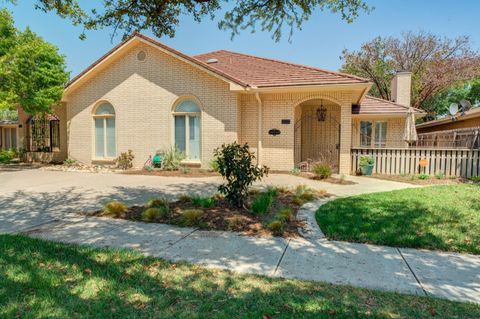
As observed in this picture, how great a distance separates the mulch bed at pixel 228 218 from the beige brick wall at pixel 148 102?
674 centimetres

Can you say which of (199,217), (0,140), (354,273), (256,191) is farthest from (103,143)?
(0,140)

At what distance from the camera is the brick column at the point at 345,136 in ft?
40.3

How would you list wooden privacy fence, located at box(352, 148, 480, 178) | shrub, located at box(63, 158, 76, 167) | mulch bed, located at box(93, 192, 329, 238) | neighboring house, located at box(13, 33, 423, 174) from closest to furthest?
mulch bed, located at box(93, 192, 329, 238) < wooden privacy fence, located at box(352, 148, 480, 178) < neighboring house, located at box(13, 33, 423, 174) < shrub, located at box(63, 158, 76, 167)

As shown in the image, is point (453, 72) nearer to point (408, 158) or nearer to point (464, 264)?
point (408, 158)

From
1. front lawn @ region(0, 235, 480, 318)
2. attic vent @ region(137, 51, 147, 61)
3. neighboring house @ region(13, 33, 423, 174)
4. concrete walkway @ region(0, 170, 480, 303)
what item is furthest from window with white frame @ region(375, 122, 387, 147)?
front lawn @ region(0, 235, 480, 318)

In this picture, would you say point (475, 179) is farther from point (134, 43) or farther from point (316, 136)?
point (134, 43)

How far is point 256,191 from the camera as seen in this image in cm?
809

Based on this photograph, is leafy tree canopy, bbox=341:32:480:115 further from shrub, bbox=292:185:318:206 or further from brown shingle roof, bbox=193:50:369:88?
shrub, bbox=292:185:318:206

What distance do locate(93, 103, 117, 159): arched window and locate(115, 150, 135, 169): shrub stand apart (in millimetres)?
930

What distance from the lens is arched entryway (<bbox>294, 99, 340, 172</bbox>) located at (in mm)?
14531

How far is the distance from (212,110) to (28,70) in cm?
831

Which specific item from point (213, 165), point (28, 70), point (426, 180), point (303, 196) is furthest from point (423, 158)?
point (28, 70)

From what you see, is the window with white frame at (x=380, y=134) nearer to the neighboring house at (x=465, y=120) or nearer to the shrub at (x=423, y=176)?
the neighboring house at (x=465, y=120)

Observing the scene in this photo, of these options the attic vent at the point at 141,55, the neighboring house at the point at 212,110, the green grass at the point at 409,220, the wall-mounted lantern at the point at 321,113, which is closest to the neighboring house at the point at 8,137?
the neighboring house at the point at 212,110
